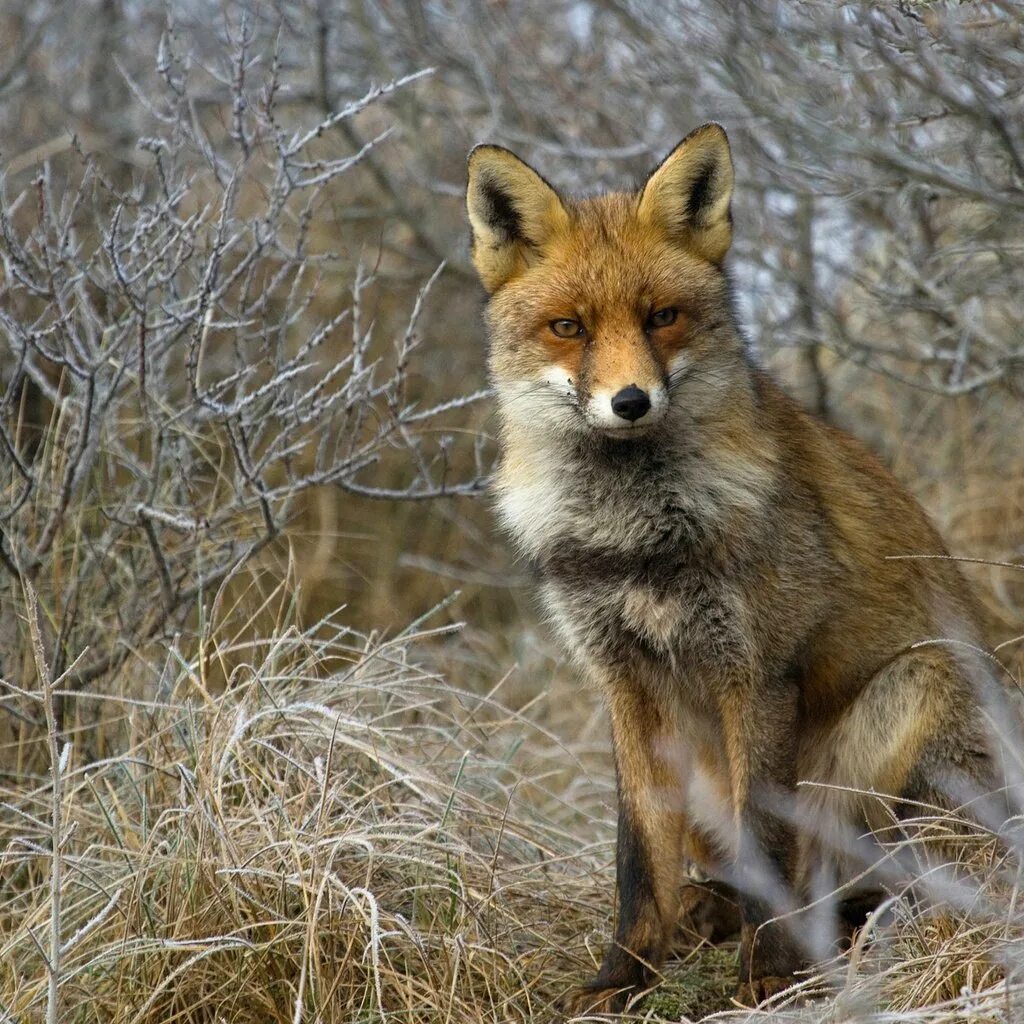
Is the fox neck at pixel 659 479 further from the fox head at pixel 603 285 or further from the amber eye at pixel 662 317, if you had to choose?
the amber eye at pixel 662 317

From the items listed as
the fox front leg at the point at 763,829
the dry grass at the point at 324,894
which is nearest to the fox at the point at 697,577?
the fox front leg at the point at 763,829

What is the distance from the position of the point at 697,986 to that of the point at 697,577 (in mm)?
1211

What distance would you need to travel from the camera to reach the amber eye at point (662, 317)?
350 cm

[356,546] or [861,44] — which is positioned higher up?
[861,44]

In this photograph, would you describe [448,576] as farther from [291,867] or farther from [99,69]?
[291,867]

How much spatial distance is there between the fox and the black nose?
0.05ft

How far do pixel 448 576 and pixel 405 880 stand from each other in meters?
4.97

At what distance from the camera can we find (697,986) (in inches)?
149

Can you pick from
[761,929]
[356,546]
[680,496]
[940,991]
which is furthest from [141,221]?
[356,546]

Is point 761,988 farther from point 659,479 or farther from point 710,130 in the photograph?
point 710,130

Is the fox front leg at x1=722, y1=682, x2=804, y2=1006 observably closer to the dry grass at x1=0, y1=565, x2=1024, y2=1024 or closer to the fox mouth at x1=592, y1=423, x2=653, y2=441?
the dry grass at x1=0, y1=565, x2=1024, y2=1024

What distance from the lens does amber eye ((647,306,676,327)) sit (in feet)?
11.5

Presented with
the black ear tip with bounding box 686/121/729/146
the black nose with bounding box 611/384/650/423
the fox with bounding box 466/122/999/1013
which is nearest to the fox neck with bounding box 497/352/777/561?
the fox with bounding box 466/122/999/1013

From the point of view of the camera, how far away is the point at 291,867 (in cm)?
351
